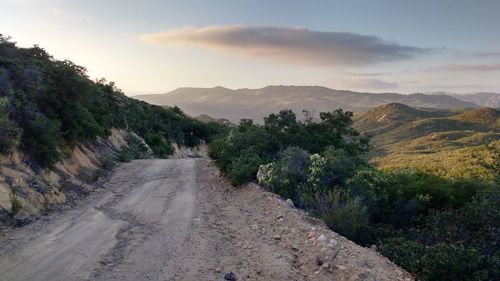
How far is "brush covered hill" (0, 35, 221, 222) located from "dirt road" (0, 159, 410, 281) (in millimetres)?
1432

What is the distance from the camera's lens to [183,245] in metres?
9.04

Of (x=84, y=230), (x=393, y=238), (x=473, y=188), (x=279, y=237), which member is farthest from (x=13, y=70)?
(x=473, y=188)

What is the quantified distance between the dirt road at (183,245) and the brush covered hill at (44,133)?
1432 mm

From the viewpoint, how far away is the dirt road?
7.46 meters

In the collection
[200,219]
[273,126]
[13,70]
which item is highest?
[13,70]

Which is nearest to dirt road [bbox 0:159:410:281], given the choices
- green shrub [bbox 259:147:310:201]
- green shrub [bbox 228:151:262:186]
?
green shrub [bbox 259:147:310:201]

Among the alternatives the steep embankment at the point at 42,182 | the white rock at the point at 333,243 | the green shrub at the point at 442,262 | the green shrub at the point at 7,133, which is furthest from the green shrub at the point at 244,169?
the green shrub at the point at 442,262

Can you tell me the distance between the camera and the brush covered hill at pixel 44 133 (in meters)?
12.6

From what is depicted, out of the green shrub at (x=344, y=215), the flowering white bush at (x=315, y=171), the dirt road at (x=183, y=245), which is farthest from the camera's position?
the flowering white bush at (x=315, y=171)

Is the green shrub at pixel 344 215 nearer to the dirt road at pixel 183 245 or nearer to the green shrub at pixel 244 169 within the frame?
the dirt road at pixel 183 245

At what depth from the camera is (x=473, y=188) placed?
1255cm

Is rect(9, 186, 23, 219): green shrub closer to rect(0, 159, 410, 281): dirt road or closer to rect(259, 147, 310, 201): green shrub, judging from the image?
rect(0, 159, 410, 281): dirt road

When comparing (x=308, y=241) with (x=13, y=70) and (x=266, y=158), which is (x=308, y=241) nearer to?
(x=266, y=158)

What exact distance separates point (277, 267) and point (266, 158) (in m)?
10.3
